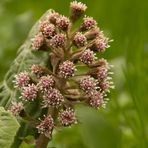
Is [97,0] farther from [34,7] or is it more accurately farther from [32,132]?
[32,132]

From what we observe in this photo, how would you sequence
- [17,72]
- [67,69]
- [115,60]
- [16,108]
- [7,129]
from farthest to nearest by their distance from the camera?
[115,60], [17,72], [16,108], [67,69], [7,129]

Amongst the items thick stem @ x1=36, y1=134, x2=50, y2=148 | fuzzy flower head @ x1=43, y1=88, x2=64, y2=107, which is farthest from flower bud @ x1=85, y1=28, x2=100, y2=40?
thick stem @ x1=36, y1=134, x2=50, y2=148

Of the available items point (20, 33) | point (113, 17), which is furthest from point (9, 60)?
point (113, 17)

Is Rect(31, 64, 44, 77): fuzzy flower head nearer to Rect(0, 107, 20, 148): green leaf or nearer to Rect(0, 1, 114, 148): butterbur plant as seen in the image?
Rect(0, 1, 114, 148): butterbur plant

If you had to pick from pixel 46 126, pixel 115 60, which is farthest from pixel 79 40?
pixel 115 60

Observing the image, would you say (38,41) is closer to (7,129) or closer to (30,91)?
(30,91)

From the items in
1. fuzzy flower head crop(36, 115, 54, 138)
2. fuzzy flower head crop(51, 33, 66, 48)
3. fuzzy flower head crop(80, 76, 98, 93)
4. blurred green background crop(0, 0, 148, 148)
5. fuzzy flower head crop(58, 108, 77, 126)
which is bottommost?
fuzzy flower head crop(36, 115, 54, 138)
